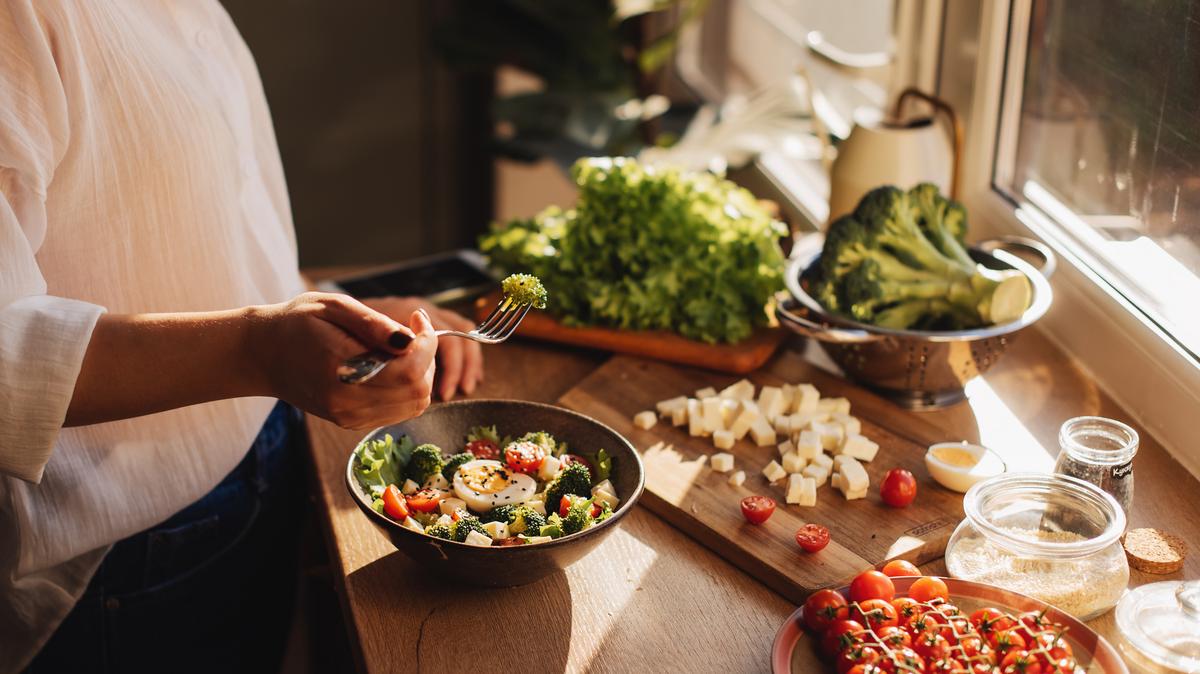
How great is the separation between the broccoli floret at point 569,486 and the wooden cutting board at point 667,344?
48 cm

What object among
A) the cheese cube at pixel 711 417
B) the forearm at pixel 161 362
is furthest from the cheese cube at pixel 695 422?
the forearm at pixel 161 362

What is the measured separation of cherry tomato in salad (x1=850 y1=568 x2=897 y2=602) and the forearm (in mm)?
587

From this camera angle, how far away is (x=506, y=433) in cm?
134

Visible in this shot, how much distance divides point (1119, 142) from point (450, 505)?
105cm

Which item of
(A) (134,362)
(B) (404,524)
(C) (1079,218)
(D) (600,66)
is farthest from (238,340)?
(D) (600,66)

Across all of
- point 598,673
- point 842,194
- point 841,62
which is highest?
point 841,62

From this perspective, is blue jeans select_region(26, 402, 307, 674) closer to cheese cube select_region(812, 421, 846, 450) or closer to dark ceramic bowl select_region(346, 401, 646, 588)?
dark ceramic bowl select_region(346, 401, 646, 588)

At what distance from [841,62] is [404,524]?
4.26 feet

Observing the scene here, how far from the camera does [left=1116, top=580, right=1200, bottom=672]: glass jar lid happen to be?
990 mm

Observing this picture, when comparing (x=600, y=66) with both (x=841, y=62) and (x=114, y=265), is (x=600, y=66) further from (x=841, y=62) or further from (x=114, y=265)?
(x=114, y=265)


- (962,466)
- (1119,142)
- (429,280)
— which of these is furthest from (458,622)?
(1119,142)

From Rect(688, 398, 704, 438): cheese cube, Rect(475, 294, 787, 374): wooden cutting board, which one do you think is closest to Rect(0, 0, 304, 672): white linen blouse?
Rect(475, 294, 787, 374): wooden cutting board

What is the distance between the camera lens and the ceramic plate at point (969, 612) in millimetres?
942

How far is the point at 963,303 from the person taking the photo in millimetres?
1517
